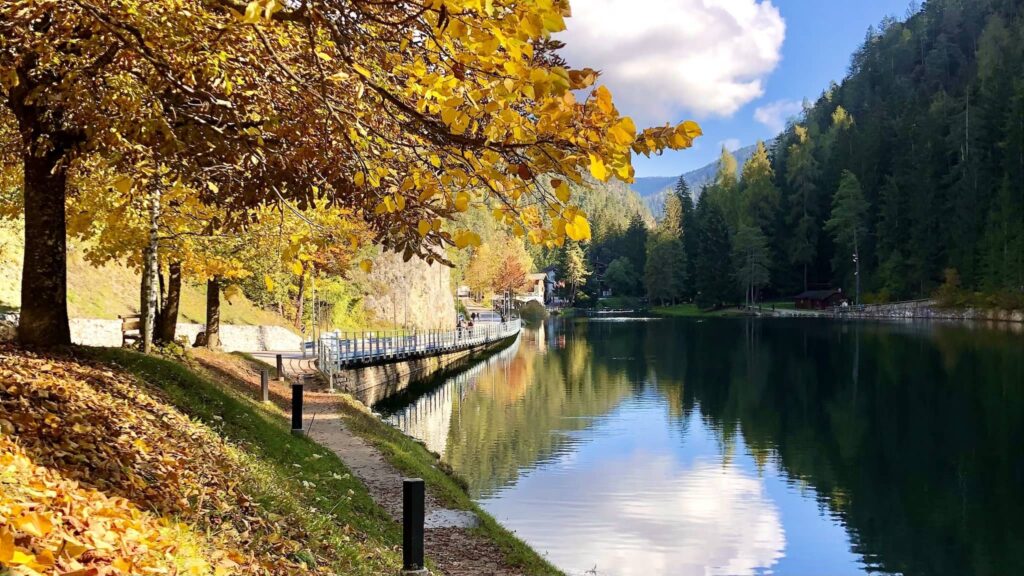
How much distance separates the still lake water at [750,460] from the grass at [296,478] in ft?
15.9

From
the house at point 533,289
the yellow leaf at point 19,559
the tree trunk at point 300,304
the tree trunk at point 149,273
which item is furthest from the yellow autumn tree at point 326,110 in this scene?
the house at point 533,289

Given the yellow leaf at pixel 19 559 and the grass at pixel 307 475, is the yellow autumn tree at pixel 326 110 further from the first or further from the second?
the yellow leaf at pixel 19 559

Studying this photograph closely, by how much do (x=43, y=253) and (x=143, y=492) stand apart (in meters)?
5.11

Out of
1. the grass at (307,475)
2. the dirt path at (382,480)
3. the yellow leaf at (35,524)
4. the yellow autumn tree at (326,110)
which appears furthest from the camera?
the dirt path at (382,480)

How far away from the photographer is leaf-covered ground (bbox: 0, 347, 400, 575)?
4117mm

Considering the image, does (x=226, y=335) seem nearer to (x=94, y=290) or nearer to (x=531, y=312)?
(x=94, y=290)

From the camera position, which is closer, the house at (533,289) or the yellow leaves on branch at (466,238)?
the yellow leaves on branch at (466,238)

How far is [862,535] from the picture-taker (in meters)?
16.4

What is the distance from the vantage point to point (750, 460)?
2269cm

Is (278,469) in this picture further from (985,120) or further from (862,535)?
(985,120)

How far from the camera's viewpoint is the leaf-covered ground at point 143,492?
4117 mm

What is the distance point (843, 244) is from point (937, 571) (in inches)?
3913

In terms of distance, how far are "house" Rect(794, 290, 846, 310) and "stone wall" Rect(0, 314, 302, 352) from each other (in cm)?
8646

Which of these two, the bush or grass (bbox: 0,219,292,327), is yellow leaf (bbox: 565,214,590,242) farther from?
the bush
